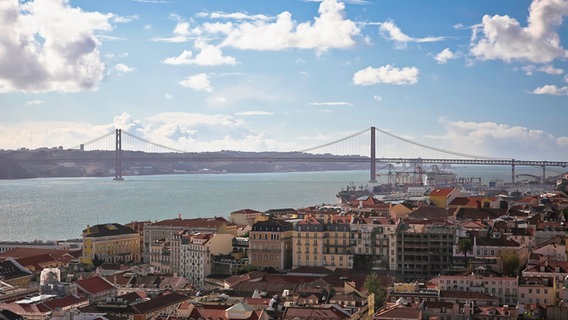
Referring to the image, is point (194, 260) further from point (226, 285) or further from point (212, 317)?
point (212, 317)

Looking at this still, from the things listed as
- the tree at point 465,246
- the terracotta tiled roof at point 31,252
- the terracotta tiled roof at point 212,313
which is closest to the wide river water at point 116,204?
the terracotta tiled roof at point 31,252

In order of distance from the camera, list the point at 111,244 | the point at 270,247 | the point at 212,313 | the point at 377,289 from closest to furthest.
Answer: the point at 212,313
the point at 377,289
the point at 270,247
the point at 111,244

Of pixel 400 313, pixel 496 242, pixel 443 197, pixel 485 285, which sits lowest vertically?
pixel 400 313

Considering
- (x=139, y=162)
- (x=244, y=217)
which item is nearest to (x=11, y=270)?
(x=244, y=217)

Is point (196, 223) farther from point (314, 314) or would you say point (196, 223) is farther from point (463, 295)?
point (314, 314)

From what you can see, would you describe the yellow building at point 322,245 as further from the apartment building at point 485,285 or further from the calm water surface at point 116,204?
the calm water surface at point 116,204

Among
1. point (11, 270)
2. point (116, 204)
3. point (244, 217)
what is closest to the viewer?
point (11, 270)
